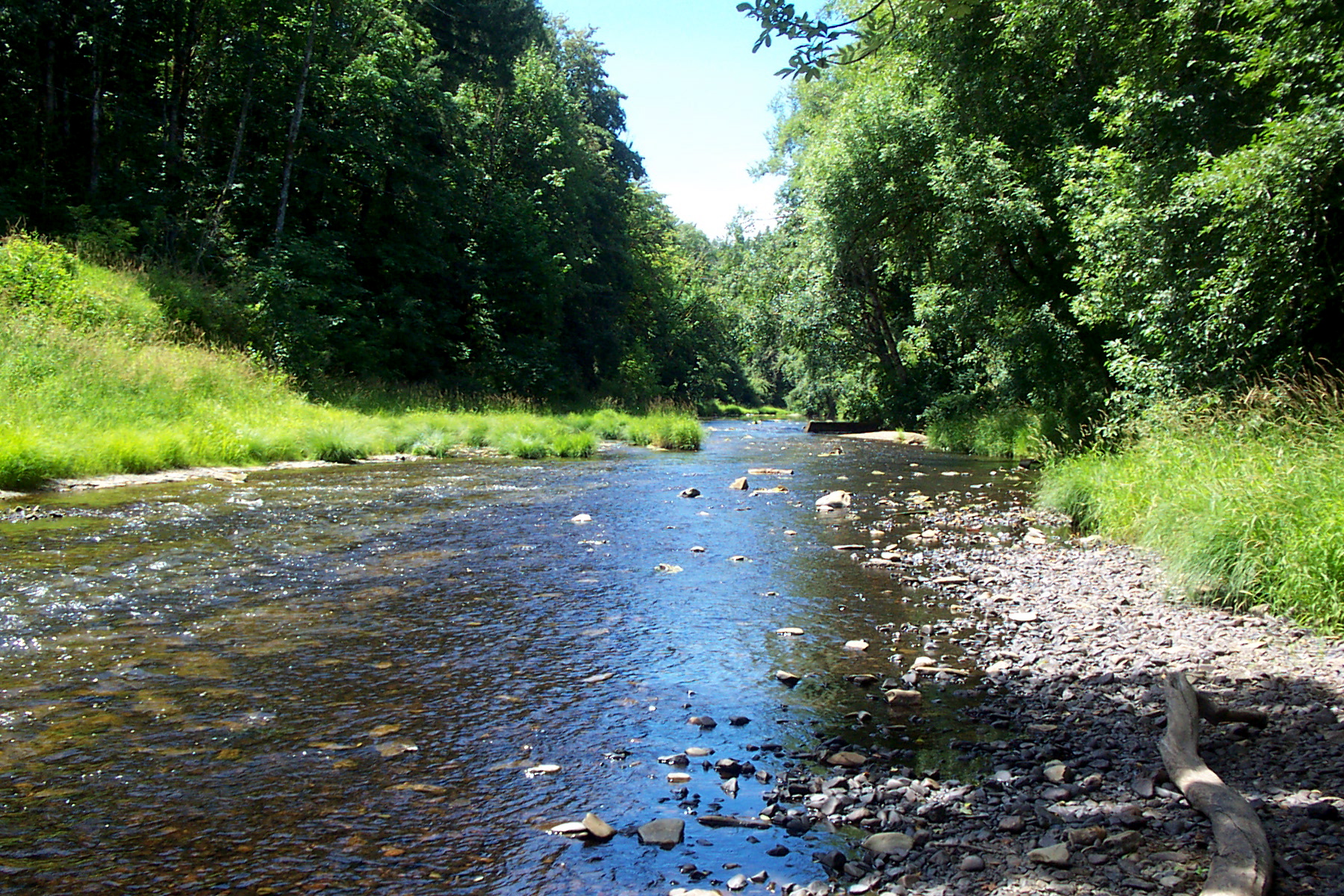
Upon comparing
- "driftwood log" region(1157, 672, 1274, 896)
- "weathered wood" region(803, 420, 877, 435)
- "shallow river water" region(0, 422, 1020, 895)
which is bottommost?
"shallow river water" region(0, 422, 1020, 895)

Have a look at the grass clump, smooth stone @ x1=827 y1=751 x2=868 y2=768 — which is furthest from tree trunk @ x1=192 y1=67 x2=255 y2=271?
smooth stone @ x1=827 y1=751 x2=868 y2=768

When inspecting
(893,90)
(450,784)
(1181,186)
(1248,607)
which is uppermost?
(893,90)

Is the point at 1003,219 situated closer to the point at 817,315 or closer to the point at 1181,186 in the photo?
the point at 1181,186

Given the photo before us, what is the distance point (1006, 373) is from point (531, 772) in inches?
787

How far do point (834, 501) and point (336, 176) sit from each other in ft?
76.1

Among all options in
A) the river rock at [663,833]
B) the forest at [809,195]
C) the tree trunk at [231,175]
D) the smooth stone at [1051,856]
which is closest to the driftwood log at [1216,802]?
the smooth stone at [1051,856]

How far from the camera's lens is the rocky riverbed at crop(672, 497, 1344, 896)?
3049 mm

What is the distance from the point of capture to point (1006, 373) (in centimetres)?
2133

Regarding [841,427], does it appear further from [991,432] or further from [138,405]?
[138,405]

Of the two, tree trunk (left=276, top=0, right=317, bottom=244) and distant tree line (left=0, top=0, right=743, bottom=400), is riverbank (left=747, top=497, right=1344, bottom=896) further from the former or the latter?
tree trunk (left=276, top=0, right=317, bottom=244)

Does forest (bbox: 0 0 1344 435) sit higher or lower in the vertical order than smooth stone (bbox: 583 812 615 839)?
higher

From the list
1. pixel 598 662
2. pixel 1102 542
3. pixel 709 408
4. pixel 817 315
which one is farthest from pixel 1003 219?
pixel 709 408

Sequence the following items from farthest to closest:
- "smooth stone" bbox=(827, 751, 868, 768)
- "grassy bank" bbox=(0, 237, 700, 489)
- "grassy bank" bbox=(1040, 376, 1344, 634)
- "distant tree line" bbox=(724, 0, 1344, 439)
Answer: "grassy bank" bbox=(0, 237, 700, 489) → "distant tree line" bbox=(724, 0, 1344, 439) → "grassy bank" bbox=(1040, 376, 1344, 634) → "smooth stone" bbox=(827, 751, 868, 768)

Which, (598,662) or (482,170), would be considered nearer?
(598,662)
